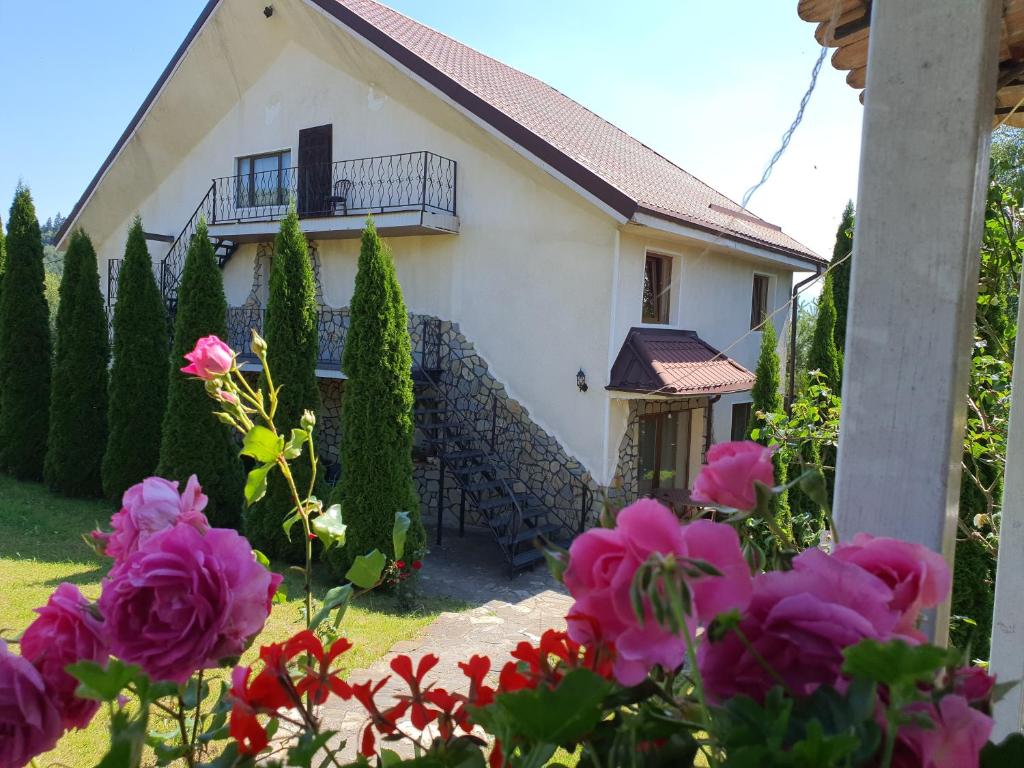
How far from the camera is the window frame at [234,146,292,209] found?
478 inches

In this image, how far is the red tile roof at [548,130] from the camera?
8906 mm

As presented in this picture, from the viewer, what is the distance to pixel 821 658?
517mm

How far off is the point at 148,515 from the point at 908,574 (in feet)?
2.47

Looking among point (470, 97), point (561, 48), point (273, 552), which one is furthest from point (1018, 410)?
point (470, 97)

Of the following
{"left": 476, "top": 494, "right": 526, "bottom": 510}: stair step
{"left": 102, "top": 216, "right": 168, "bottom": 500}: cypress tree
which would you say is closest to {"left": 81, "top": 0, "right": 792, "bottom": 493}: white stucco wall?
{"left": 476, "top": 494, "right": 526, "bottom": 510}: stair step

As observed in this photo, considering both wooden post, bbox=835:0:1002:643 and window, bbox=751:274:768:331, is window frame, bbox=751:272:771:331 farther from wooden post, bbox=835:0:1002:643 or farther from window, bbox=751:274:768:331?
wooden post, bbox=835:0:1002:643

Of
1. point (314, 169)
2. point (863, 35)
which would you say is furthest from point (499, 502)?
point (863, 35)

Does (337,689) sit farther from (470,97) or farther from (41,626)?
(470,97)

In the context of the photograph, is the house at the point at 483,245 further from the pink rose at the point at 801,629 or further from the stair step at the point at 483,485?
the pink rose at the point at 801,629

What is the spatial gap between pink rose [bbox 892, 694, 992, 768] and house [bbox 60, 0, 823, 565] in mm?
8140

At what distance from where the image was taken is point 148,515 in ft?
→ 2.64

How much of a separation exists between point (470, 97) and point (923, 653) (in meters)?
9.72

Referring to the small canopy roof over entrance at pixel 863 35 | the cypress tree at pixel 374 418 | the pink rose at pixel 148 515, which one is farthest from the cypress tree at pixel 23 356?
the pink rose at pixel 148 515

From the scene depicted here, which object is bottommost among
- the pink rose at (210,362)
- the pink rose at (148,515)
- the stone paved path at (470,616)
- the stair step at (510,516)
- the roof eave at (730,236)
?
the stone paved path at (470,616)
